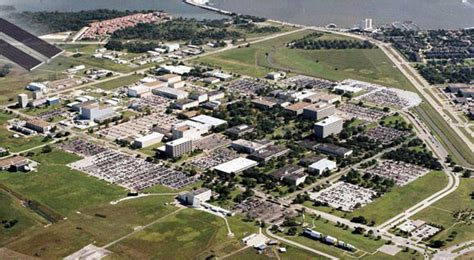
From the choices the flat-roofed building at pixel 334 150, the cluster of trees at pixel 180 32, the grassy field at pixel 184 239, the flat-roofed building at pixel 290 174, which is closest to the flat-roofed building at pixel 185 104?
the flat-roofed building at pixel 334 150

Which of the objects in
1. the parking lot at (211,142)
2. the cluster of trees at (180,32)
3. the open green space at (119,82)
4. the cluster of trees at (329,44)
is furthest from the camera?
the cluster of trees at (180,32)

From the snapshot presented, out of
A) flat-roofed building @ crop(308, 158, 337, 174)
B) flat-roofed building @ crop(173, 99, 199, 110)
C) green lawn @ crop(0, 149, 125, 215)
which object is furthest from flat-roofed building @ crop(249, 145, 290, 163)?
flat-roofed building @ crop(173, 99, 199, 110)

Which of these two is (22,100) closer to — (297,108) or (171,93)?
(171,93)

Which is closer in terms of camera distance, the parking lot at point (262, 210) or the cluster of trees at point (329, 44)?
the parking lot at point (262, 210)

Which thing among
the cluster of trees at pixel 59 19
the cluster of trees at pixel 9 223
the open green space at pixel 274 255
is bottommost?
the cluster of trees at pixel 9 223

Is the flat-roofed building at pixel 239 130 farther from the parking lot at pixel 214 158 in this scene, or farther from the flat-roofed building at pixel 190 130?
the parking lot at pixel 214 158

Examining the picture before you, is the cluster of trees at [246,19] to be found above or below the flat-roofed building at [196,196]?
above

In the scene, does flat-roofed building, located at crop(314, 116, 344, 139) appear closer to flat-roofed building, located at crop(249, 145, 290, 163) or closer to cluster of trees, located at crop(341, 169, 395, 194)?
flat-roofed building, located at crop(249, 145, 290, 163)
